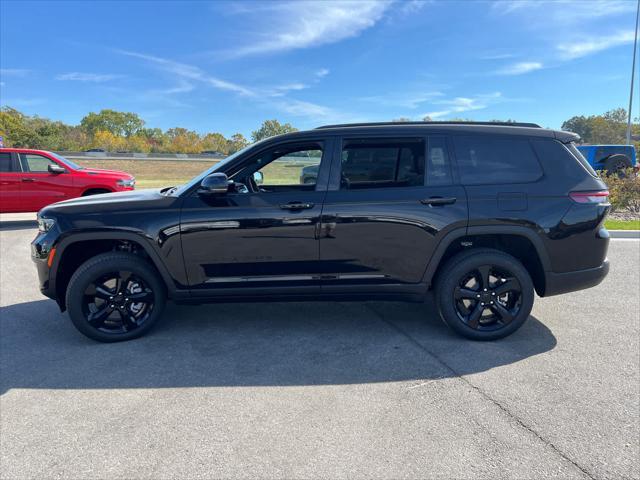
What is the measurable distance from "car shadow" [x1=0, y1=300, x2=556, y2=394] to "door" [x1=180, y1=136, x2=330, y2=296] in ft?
1.61

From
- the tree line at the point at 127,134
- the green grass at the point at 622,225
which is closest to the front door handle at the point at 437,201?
the green grass at the point at 622,225

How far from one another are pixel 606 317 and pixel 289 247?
321 centimetres

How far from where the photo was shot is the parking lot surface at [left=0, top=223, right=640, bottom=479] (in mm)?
2197

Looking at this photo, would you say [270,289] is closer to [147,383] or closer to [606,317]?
[147,383]

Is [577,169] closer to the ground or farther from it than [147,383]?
farther from it

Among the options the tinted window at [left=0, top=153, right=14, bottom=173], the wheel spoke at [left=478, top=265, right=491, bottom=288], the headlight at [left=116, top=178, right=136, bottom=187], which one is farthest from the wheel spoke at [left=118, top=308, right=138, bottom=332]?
the tinted window at [left=0, top=153, right=14, bottom=173]

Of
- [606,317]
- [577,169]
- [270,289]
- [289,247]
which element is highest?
[577,169]

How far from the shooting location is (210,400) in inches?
109

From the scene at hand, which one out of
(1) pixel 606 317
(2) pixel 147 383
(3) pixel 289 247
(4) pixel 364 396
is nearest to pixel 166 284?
(2) pixel 147 383

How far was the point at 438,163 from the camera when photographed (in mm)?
3564

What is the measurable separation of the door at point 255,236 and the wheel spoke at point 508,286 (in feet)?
5.13

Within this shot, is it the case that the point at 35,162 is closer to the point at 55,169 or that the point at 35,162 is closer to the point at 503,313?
the point at 55,169

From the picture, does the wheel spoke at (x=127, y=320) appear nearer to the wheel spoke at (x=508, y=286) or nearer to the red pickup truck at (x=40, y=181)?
the wheel spoke at (x=508, y=286)

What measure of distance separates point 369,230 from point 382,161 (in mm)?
631
